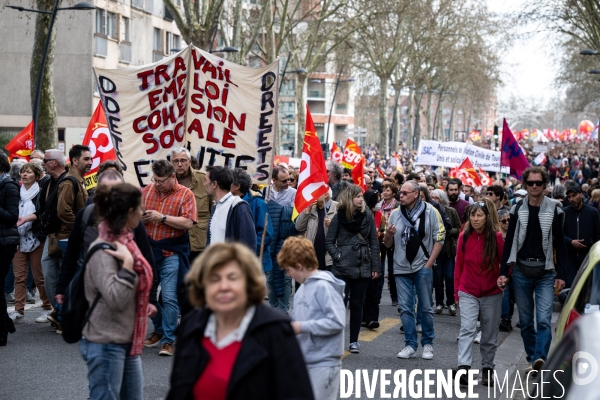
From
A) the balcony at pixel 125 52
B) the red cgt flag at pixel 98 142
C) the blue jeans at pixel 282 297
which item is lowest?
the blue jeans at pixel 282 297

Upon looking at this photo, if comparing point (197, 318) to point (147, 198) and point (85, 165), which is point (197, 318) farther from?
point (85, 165)

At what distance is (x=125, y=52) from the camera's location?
151 feet

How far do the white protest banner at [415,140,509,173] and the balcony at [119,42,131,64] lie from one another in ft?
69.2

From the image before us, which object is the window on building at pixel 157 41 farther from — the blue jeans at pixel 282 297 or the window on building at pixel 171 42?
the blue jeans at pixel 282 297

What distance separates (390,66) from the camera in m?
61.2

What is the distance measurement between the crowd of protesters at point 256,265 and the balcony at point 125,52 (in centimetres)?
3327

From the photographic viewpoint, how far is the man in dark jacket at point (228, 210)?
27.7 feet

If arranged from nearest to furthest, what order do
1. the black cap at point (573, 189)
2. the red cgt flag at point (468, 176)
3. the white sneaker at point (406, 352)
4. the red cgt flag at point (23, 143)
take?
1. the white sneaker at point (406, 352)
2. the black cap at point (573, 189)
3. the red cgt flag at point (23, 143)
4. the red cgt flag at point (468, 176)

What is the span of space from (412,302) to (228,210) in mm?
2255

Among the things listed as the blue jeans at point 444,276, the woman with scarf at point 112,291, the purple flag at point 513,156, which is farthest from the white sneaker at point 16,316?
the purple flag at point 513,156

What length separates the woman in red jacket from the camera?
862cm

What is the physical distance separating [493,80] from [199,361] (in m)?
69.0

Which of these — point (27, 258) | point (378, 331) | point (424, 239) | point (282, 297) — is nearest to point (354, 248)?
point (424, 239)

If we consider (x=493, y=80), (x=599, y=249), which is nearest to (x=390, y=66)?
(x=493, y=80)
